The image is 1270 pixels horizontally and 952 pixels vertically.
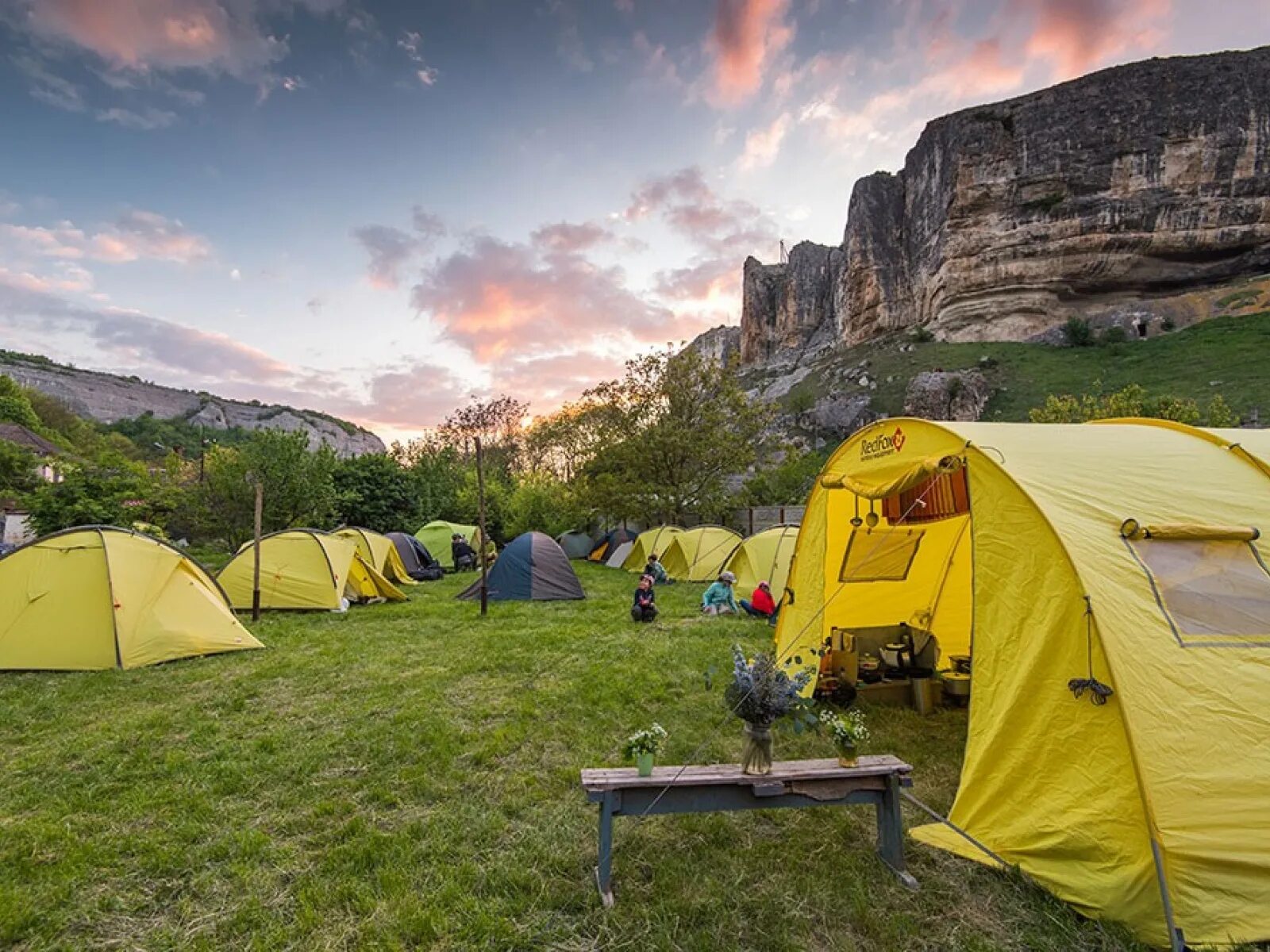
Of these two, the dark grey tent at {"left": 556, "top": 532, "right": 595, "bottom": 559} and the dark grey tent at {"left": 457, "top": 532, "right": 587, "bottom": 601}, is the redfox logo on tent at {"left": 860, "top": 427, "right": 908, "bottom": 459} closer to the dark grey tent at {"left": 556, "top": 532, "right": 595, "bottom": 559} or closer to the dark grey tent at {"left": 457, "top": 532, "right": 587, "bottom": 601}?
the dark grey tent at {"left": 457, "top": 532, "right": 587, "bottom": 601}

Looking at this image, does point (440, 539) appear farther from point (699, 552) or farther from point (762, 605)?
point (762, 605)

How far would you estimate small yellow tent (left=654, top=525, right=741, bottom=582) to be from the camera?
16.1m

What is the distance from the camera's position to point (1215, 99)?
42.5 metres

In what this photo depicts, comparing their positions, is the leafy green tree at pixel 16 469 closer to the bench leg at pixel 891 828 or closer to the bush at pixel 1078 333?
the bench leg at pixel 891 828

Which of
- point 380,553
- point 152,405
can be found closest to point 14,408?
point 380,553

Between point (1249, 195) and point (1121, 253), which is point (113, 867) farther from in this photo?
point (1249, 195)

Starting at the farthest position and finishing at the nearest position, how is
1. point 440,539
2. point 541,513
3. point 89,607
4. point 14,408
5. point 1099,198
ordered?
point 1099,198 → point 14,408 → point 541,513 → point 440,539 → point 89,607

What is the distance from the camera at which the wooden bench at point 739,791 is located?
2.90 meters

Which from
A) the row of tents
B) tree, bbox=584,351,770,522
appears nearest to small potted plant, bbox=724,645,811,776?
the row of tents

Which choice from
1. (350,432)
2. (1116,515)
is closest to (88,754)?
(1116,515)

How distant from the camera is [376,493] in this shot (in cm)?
2405

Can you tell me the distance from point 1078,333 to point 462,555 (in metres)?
47.8

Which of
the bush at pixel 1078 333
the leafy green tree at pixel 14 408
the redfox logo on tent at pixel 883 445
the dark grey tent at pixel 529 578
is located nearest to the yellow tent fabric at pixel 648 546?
the dark grey tent at pixel 529 578

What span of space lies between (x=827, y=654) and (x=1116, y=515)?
3105mm
